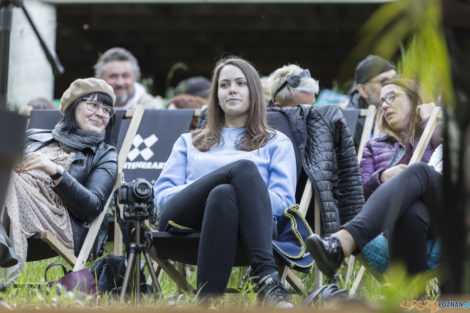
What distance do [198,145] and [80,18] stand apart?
8949 mm

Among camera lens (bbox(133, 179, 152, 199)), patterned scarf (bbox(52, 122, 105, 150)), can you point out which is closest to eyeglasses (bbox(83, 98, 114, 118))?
patterned scarf (bbox(52, 122, 105, 150))

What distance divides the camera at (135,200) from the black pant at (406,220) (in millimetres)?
882

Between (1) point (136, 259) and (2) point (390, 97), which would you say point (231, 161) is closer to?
(1) point (136, 259)

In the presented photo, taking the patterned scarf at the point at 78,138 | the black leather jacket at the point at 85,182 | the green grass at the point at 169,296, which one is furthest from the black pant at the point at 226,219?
the patterned scarf at the point at 78,138

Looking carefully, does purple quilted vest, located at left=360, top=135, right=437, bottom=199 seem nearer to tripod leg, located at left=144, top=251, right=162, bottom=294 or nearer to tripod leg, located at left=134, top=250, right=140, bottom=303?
tripod leg, located at left=144, top=251, right=162, bottom=294

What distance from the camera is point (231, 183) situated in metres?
3.57

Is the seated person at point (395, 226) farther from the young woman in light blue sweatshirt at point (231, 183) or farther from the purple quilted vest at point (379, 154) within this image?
the purple quilted vest at point (379, 154)

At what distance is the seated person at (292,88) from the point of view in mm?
4914

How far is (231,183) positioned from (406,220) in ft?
2.74

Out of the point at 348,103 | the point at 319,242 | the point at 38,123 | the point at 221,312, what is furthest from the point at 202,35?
the point at 221,312

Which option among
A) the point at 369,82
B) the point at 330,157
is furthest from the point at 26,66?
the point at 330,157

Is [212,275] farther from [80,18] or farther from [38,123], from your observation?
[80,18]

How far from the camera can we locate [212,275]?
3.34 m

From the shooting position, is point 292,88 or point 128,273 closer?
point 128,273
